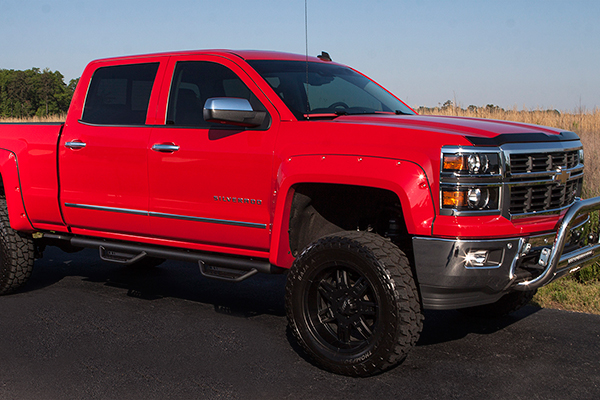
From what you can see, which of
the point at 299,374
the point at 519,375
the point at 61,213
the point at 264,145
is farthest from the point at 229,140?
the point at 519,375

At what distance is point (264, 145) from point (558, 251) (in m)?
1.97

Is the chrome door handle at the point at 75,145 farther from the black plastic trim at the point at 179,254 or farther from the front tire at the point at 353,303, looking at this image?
the front tire at the point at 353,303

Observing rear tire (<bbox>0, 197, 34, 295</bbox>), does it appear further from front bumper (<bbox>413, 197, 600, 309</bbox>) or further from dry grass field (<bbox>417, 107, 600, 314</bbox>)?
dry grass field (<bbox>417, 107, 600, 314</bbox>)

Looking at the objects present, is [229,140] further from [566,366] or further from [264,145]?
[566,366]

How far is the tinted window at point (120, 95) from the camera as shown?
5090mm

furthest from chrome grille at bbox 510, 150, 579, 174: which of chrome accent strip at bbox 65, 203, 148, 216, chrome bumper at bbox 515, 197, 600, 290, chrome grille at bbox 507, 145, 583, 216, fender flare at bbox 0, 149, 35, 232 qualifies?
fender flare at bbox 0, 149, 35, 232

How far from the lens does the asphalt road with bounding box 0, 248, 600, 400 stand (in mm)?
3684

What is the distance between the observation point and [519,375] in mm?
3889

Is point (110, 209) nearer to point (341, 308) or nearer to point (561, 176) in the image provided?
point (341, 308)

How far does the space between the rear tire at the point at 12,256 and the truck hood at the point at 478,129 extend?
11.2 feet

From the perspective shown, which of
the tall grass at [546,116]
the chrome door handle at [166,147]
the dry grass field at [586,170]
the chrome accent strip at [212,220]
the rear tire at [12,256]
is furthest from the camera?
the tall grass at [546,116]

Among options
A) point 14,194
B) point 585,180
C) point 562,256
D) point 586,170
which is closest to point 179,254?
point 14,194

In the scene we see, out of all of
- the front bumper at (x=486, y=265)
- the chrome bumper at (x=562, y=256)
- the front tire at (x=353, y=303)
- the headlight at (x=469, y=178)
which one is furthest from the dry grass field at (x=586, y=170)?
the headlight at (x=469, y=178)

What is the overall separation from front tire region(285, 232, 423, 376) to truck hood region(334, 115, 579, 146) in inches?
29.0
